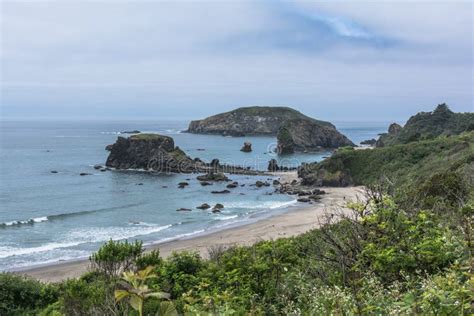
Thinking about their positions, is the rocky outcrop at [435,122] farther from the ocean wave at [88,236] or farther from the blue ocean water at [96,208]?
the ocean wave at [88,236]

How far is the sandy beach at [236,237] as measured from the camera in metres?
28.2

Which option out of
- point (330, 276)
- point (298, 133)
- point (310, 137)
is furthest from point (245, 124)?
point (330, 276)

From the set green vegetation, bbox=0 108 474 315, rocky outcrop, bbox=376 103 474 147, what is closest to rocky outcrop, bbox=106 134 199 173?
rocky outcrop, bbox=376 103 474 147

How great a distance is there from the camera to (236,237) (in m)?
37.3

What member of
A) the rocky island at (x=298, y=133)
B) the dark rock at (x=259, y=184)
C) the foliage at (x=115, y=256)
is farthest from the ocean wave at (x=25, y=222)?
the rocky island at (x=298, y=133)

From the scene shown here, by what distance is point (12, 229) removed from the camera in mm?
39906

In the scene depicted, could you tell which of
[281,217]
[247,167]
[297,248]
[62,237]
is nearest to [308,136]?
[247,167]

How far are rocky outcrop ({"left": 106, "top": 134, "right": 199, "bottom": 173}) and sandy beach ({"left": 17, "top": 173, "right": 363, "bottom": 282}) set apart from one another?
36.0 meters

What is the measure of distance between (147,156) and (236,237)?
48707 mm

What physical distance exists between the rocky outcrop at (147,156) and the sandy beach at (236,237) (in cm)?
3601

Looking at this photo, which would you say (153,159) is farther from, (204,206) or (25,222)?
(25,222)

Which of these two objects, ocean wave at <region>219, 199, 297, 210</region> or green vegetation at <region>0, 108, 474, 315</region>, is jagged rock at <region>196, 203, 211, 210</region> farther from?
green vegetation at <region>0, 108, 474, 315</region>

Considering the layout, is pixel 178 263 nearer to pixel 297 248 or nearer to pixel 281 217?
pixel 297 248

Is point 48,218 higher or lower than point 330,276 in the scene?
lower
